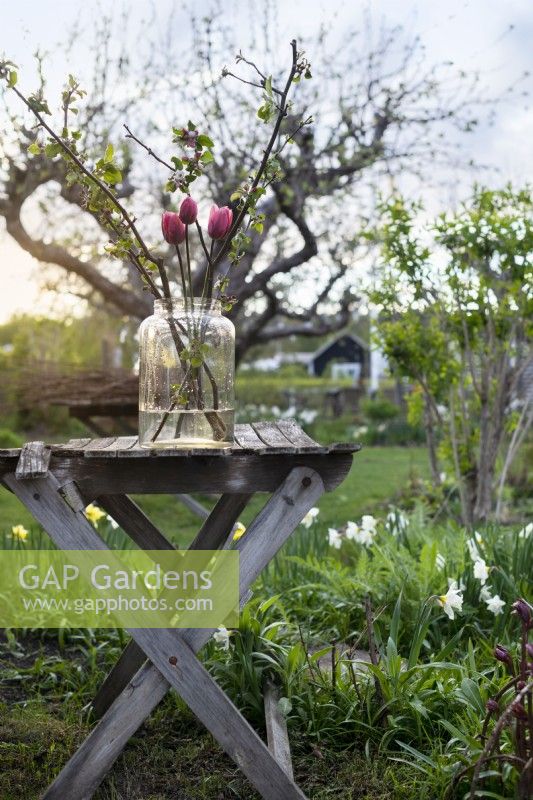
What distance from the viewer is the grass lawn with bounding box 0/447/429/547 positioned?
272 inches

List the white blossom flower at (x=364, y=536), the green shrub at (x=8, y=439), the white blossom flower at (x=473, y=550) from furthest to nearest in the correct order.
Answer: the green shrub at (x=8, y=439), the white blossom flower at (x=364, y=536), the white blossom flower at (x=473, y=550)

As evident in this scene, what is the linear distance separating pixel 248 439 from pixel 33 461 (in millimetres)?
679

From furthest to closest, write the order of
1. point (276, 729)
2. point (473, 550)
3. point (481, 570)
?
point (473, 550) < point (481, 570) < point (276, 729)

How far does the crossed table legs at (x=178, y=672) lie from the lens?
2.08 meters

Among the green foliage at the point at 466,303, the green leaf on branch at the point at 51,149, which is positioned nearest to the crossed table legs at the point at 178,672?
the green leaf on branch at the point at 51,149

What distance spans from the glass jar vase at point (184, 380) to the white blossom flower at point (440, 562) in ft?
5.39

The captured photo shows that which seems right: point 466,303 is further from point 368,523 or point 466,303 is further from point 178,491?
point 178,491

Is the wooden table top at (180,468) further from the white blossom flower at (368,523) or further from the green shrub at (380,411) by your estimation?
the green shrub at (380,411)

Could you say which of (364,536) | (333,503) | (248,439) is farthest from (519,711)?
(333,503)

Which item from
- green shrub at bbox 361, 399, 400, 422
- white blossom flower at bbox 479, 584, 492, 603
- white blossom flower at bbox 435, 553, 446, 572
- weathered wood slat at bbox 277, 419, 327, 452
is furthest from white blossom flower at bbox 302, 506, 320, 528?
green shrub at bbox 361, 399, 400, 422

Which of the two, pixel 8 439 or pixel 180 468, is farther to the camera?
pixel 8 439

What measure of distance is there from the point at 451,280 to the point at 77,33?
4.44 metres

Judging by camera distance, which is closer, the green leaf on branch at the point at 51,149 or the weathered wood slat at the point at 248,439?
the weathered wood slat at the point at 248,439

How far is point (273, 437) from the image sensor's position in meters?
2.49
